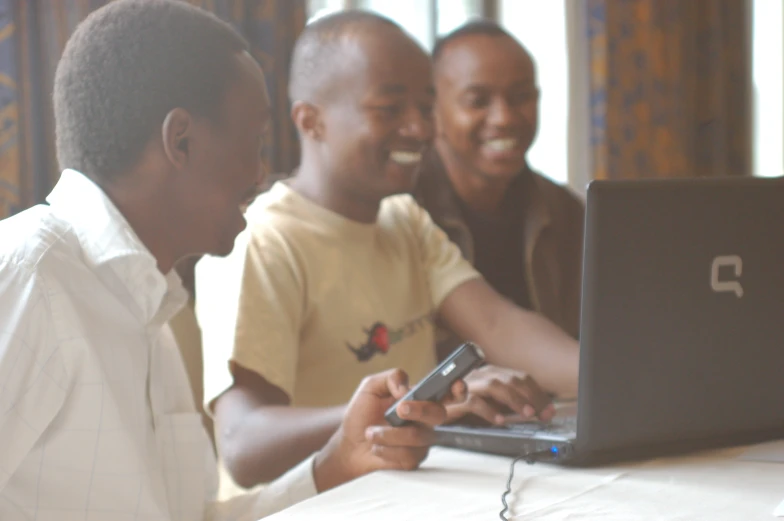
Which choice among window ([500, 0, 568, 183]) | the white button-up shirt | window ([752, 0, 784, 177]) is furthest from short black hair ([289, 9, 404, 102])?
window ([752, 0, 784, 177])

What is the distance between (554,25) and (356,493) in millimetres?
2937

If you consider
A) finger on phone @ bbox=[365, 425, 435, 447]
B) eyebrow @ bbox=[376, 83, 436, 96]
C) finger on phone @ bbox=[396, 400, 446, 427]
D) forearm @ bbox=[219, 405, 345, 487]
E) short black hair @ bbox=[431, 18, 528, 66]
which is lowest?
forearm @ bbox=[219, 405, 345, 487]

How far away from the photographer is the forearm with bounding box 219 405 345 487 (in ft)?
4.29

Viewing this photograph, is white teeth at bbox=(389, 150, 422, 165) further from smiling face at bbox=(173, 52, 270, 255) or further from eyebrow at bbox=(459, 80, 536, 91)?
eyebrow at bbox=(459, 80, 536, 91)

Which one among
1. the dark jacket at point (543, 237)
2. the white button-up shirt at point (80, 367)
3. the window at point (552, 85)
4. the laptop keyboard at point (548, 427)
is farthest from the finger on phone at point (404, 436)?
the window at point (552, 85)

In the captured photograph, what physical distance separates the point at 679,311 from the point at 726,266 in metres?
0.08

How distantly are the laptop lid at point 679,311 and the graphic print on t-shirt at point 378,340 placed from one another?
0.63m

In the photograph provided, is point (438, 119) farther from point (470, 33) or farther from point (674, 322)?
point (674, 322)

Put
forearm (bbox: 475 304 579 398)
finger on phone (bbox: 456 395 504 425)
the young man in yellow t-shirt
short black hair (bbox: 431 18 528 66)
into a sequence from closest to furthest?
finger on phone (bbox: 456 395 504 425) < the young man in yellow t-shirt < forearm (bbox: 475 304 579 398) < short black hair (bbox: 431 18 528 66)

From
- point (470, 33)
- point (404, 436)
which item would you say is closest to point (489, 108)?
point (470, 33)

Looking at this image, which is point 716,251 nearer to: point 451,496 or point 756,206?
point 756,206

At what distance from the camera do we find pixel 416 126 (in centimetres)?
175

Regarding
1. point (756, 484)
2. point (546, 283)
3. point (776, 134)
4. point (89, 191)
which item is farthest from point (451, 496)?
point (776, 134)

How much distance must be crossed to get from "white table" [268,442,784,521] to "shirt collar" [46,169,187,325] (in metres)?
0.30
